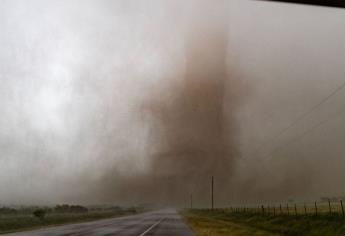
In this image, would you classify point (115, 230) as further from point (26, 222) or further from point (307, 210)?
point (307, 210)

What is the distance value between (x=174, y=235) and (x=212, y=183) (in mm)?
39503

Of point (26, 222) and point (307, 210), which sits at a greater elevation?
point (307, 210)

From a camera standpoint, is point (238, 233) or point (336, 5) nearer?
point (336, 5)

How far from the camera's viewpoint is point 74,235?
16422mm

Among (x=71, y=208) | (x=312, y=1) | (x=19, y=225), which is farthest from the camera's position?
(x=71, y=208)

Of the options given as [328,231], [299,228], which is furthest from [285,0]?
[299,228]

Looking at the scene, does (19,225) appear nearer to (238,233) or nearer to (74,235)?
(74,235)

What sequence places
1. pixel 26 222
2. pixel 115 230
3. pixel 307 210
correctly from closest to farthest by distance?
pixel 115 230
pixel 26 222
pixel 307 210

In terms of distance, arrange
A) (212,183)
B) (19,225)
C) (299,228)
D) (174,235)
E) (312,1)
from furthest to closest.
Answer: (212,183) < (19,225) < (174,235) < (299,228) < (312,1)

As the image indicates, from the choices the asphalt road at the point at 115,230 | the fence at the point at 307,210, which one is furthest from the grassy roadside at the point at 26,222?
the fence at the point at 307,210

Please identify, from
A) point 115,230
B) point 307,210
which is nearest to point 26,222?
point 115,230

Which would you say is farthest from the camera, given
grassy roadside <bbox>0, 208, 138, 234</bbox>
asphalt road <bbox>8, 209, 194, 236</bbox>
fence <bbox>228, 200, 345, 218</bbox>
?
grassy roadside <bbox>0, 208, 138, 234</bbox>

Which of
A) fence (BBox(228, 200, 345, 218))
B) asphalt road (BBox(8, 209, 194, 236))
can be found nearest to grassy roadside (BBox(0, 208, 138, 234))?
asphalt road (BBox(8, 209, 194, 236))

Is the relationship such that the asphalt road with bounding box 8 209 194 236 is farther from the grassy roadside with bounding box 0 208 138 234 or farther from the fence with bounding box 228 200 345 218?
the fence with bounding box 228 200 345 218
